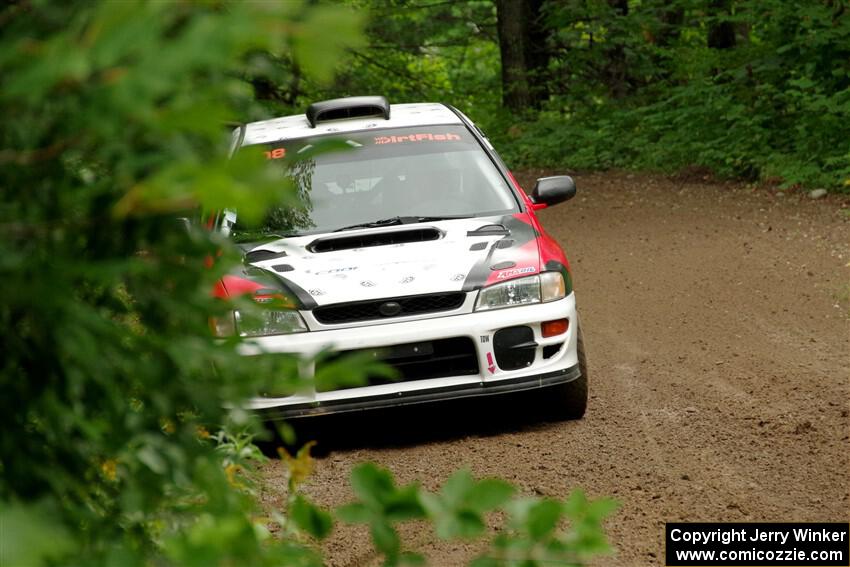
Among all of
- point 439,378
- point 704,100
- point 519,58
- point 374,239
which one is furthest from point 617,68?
point 439,378

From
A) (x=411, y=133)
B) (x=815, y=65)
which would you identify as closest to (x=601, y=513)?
(x=411, y=133)

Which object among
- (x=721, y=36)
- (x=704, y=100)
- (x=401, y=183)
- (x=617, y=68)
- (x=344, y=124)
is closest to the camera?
(x=401, y=183)

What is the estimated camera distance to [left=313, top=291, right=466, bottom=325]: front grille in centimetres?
636

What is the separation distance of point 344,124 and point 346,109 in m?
0.15

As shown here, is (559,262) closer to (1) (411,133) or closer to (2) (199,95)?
(1) (411,133)

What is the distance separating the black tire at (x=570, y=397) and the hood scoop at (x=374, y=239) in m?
1.05

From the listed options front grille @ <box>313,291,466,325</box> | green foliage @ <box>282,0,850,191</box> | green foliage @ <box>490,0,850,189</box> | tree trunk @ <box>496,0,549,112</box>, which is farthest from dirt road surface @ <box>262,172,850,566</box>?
tree trunk @ <box>496,0,549,112</box>

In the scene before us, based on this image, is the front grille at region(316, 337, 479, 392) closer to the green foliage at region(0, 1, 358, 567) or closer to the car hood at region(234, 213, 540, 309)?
the car hood at region(234, 213, 540, 309)

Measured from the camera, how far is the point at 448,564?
468 cm

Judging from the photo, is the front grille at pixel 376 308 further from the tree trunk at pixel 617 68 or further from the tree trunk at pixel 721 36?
the tree trunk at pixel 617 68

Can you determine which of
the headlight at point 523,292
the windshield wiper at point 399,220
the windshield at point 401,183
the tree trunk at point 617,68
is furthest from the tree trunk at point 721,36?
the headlight at point 523,292

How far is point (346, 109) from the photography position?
8.38 meters

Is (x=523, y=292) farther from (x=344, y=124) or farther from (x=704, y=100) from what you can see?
(x=704, y=100)

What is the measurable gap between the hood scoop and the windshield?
0.28 m
